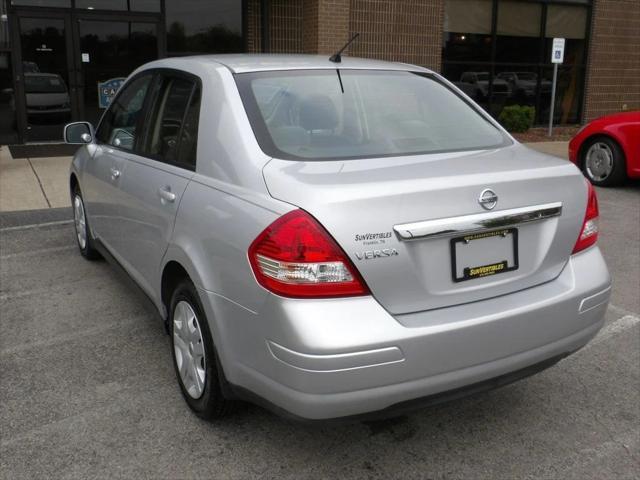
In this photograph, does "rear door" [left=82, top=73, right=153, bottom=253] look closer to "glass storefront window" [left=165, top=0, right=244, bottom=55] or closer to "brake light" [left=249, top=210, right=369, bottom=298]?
"brake light" [left=249, top=210, right=369, bottom=298]

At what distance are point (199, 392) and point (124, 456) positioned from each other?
41 centimetres

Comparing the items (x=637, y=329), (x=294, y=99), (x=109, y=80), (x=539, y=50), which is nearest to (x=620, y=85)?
(x=539, y=50)

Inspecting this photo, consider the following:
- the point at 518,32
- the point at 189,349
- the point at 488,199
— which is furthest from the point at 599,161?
the point at 518,32

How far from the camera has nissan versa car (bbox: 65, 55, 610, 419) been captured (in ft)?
7.55

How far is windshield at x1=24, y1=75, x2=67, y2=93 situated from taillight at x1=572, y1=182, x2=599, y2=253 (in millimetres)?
11160

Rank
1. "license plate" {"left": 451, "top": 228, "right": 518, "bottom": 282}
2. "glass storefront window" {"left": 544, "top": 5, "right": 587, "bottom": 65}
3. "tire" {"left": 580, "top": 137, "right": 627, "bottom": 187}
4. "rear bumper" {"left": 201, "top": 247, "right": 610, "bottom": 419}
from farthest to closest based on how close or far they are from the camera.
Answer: "glass storefront window" {"left": 544, "top": 5, "right": 587, "bottom": 65}, "tire" {"left": 580, "top": 137, "right": 627, "bottom": 187}, "license plate" {"left": 451, "top": 228, "right": 518, "bottom": 282}, "rear bumper" {"left": 201, "top": 247, "right": 610, "bottom": 419}

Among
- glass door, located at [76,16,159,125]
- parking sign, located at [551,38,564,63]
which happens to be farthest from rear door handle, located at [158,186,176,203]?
parking sign, located at [551,38,564,63]

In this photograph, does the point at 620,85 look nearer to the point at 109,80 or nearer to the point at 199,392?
the point at 109,80

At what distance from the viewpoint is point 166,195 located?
3158 mm

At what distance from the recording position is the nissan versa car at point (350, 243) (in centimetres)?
230

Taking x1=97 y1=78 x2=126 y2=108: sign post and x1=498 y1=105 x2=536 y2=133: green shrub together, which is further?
x1=498 y1=105 x2=536 y2=133: green shrub

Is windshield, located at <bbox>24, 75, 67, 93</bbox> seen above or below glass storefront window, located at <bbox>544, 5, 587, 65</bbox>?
below

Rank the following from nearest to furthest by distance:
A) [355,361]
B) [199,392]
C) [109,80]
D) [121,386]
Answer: [355,361]
[199,392]
[121,386]
[109,80]

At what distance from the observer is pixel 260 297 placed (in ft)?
7.79
